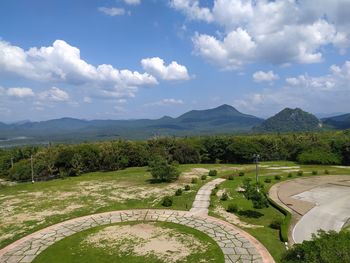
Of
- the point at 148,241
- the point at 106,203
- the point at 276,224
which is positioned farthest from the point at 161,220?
the point at 276,224

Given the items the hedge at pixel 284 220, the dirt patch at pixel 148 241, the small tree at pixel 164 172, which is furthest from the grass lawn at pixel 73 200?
the hedge at pixel 284 220

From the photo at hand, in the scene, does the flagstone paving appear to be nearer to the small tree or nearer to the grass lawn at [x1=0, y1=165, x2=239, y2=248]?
the grass lawn at [x1=0, y1=165, x2=239, y2=248]

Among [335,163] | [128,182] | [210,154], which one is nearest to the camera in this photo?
[128,182]

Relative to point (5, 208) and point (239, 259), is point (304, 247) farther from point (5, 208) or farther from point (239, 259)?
point (5, 208)

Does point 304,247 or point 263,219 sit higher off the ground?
point 304,247

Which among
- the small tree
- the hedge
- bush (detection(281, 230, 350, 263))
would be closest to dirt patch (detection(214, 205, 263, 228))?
the hedge

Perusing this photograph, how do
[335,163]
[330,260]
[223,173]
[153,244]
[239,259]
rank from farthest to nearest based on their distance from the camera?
[335,163] < [223,173] < [153,244] < [239,259] < [330,260]

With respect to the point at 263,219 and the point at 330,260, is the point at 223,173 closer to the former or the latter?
the point at 263,219

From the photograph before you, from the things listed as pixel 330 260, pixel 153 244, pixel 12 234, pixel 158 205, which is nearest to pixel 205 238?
pixel 153 244

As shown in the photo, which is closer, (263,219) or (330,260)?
(330,260)
